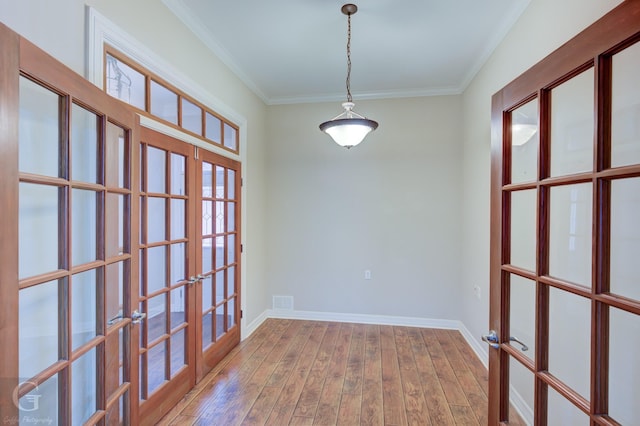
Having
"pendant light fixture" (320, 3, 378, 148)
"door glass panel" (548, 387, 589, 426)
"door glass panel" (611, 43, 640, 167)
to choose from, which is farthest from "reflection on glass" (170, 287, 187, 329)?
"door glass panel" (611, 43, 640, 167)

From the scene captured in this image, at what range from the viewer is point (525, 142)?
1.49 metres

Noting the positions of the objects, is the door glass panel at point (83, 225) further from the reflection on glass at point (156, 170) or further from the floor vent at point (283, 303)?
the floor vent at point (283, 303)

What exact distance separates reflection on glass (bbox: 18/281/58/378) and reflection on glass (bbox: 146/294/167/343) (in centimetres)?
91

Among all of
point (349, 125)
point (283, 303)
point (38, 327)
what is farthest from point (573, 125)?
Answer: point (283, 303)

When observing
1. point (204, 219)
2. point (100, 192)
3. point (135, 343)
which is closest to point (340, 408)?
point (135, 343)

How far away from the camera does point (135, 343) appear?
1.68 metres

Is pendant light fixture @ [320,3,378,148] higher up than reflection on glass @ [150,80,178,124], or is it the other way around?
reflection on glass @ [150,80,178,124]

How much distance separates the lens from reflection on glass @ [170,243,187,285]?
243 cm

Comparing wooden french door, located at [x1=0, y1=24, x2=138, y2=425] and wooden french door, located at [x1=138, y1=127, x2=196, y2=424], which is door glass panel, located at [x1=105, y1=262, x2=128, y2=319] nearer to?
wooden french door, located at [x1=0, y1=24, x2=138, y2=425]

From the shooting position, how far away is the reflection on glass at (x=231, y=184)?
333 cm

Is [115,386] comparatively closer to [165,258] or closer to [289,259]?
[165,258]

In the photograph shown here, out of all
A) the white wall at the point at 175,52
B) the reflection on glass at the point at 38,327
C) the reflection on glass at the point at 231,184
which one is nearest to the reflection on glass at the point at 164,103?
the white wall at the point at 175,52

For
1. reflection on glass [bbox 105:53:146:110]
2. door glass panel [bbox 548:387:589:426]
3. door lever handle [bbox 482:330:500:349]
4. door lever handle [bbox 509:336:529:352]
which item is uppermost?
reflection on glass [bbox 105:53:146:110]

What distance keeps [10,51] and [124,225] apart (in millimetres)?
894
